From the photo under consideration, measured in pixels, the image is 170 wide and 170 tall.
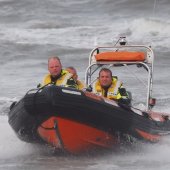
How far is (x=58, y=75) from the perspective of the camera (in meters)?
6.89

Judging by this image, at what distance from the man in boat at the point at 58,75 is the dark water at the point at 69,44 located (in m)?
0.72

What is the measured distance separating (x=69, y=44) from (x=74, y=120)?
9.92 m

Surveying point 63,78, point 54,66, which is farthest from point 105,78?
point 54,66

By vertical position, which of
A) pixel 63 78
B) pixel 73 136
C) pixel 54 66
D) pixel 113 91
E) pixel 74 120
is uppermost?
pixel 54 66

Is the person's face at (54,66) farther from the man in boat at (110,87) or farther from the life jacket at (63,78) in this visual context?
the man in boat at (110,87)

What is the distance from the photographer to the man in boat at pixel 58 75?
6.83 meters

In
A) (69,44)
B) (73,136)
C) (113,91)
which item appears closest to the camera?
(73,136)

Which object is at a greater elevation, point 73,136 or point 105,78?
point 105,78

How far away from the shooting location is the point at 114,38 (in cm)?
1667

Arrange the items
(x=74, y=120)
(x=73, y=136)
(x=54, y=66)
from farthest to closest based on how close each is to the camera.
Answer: (x=54, y=66)
(x=73, y=136)
(x=74, y=120)

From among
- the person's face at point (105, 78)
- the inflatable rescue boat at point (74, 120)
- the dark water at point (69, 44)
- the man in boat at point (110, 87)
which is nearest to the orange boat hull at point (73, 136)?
the inflatable rescue boat at point (74, 120)

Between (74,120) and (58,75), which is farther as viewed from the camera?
(58,75)

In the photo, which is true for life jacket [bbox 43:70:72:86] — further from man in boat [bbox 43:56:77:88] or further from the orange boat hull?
the orange boat hull

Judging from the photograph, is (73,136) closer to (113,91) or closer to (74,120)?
(74,120)
